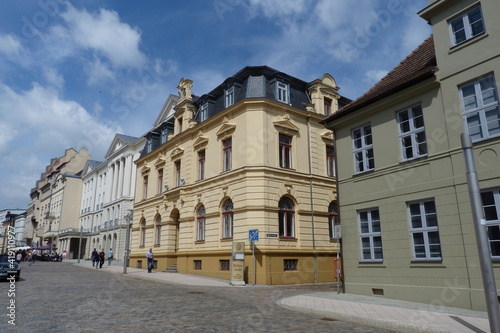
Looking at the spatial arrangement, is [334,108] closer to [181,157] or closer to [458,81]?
[181,157]

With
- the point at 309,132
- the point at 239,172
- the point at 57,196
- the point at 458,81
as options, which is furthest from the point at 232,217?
the point at 57,196

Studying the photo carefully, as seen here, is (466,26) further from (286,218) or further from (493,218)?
(286,218)

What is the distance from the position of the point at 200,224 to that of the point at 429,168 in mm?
17034

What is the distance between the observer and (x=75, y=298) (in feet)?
42.8

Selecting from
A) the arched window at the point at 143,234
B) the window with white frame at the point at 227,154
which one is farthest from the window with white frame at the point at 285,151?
the arched window at the point at 143,234

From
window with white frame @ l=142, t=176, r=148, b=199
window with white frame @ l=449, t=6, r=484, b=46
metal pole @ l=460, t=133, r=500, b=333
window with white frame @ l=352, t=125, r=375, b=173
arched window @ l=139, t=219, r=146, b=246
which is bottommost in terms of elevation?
metal pole @ l=460, t=133, r=500, b=333

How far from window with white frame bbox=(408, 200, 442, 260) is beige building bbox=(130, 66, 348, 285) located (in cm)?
891

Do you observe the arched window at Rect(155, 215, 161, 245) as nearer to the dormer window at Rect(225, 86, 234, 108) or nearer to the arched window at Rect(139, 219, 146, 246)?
the arched window at Rect(139, 219, 146, 246)

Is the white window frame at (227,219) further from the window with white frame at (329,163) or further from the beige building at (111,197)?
the beige building at (111,197)

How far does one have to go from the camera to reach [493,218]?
35.0ft

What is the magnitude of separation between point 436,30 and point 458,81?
227cm

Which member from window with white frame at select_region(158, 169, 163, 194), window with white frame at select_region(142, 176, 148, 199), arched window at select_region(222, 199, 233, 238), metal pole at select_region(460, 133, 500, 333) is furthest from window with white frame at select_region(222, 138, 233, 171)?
metal pole at select_region(460, 133, 500, 333)

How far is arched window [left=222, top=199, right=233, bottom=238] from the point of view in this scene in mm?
23280

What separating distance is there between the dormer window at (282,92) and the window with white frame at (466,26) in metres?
12.7
